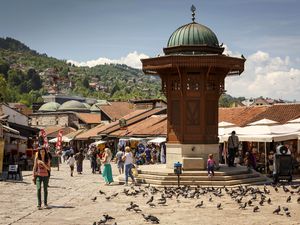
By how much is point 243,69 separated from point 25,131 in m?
19.9

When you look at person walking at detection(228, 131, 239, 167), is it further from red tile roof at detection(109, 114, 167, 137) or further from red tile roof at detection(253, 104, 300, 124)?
red tile roof at detection(109, 114, 167, 137)

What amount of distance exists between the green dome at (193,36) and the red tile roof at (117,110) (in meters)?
42.6

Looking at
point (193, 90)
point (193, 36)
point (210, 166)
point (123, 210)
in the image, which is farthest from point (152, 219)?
point (193, 36)

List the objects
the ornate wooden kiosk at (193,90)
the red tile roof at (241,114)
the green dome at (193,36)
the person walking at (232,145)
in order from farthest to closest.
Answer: the red tile roof at (241,114) → the person walking at (232,145) → the green dome at (193,36) → the ornate wooden kiosk at (193,90)

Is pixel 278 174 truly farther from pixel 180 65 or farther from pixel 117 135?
pixel 117 135

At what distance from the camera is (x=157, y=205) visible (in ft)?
44.4

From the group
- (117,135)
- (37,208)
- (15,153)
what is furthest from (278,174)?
(117,135)

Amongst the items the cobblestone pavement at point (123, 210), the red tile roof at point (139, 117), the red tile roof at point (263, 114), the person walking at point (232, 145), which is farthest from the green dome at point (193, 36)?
the red tile roof at point (139, 117)

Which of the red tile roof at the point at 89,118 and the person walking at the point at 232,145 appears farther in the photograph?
the red tile roof at the point at 89,118

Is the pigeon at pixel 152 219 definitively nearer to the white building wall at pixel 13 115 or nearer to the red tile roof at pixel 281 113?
the red tile roof at pixel 281 113

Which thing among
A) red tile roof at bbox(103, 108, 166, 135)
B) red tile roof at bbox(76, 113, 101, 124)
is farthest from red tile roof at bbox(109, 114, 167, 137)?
red tile roof at bbox(76, 113, 101, 124)

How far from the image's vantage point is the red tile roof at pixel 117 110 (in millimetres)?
64294

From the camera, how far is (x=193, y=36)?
20.7m

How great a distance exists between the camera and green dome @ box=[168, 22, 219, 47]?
2067 cm
